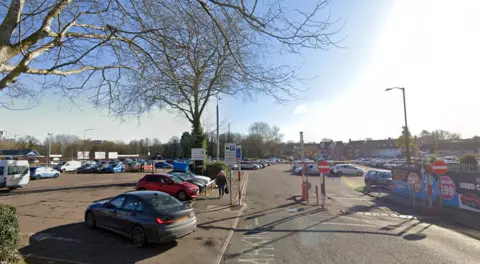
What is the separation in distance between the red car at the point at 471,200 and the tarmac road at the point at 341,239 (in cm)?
292

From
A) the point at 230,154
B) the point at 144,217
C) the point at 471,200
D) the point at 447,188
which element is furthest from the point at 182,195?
the point at 471,200

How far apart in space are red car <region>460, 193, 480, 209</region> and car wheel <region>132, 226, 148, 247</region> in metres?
14.0

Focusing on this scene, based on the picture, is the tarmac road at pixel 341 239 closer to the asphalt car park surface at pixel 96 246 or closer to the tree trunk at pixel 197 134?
the asphalt car park surface at pixel 96 246

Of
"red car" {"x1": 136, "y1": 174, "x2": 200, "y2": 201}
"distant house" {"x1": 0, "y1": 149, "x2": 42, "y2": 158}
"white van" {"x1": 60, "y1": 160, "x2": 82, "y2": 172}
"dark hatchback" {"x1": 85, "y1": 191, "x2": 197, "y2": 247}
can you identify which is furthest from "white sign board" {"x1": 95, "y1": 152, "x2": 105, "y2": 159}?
"dark hatchback" {"x1": 85, "y1": 191, "x2": 197, "y2": 247}

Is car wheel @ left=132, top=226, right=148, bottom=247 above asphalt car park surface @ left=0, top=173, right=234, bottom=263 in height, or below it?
above

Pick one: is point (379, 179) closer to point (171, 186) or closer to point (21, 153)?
point (171, 186)

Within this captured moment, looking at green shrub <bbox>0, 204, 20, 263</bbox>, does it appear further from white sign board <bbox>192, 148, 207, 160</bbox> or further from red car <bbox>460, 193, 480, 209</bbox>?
white sign board <bbox>192, 148, 207, 160</bbox>

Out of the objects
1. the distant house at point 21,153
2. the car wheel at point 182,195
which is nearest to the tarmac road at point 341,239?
the car wheel at point 182,195

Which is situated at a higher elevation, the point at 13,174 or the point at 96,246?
the point at 13,174

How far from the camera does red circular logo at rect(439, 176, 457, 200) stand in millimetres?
13781

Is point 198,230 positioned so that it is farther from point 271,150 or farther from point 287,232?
point 271,150

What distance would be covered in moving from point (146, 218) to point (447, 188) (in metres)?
14.7

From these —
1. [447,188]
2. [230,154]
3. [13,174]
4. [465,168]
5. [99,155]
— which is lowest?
[447,188]

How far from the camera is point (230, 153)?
1450 centimetres
